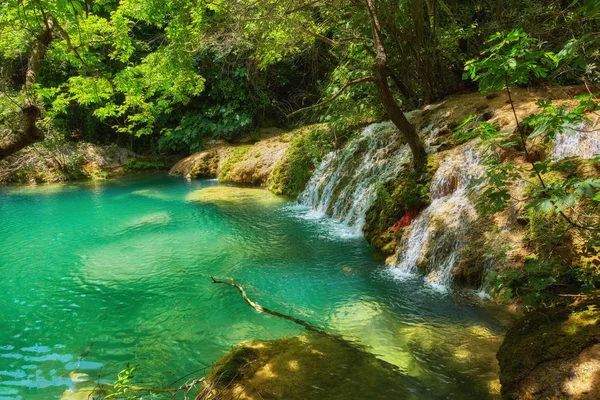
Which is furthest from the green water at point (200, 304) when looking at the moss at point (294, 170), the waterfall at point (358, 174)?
the moss at point (294, 170)

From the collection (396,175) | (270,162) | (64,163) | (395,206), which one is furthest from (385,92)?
(64,163)

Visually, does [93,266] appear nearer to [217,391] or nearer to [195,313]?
[195,313]

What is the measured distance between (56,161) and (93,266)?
14.1 meters

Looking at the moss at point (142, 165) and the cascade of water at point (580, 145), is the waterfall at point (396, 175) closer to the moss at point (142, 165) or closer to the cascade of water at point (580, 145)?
the cascade of water at point (580, 145)

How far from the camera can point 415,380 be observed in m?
3.26

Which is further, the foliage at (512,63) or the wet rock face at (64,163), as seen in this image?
the wet rock face at (64,163)

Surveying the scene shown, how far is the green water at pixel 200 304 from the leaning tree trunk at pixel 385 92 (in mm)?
2103

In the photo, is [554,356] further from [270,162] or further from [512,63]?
[270,162]

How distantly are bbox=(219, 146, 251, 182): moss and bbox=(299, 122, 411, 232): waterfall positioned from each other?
539cm

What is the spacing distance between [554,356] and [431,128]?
656cm

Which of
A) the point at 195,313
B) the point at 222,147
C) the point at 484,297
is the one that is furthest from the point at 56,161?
the point at 484,297

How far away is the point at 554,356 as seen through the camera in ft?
8.37

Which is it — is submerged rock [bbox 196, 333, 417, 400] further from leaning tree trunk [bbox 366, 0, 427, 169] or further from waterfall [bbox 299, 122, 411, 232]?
waterfall [bbox 299, 122, 411, 232]

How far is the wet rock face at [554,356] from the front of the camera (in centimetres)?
234
